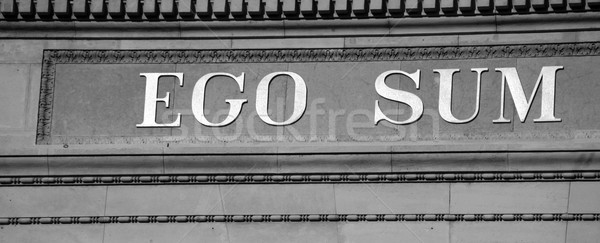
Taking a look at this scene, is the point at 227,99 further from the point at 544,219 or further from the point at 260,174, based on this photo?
the point at 544,219

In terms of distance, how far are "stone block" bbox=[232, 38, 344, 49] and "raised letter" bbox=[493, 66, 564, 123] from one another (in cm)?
212

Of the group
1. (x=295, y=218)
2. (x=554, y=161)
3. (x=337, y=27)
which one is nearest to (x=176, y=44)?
(x=337, y=27)

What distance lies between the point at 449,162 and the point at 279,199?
2087 millimetres

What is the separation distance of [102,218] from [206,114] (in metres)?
1.81

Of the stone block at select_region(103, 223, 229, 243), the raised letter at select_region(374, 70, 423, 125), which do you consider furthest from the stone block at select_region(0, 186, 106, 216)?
the raised letter at select_region(374, 70, 423, 125)

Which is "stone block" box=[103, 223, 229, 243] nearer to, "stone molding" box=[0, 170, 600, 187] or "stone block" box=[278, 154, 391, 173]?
"stone molding" box=[0, 170, 600, 187]

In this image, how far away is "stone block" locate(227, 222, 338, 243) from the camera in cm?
2708

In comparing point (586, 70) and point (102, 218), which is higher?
point (586, 70)

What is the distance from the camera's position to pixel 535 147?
2698 centimetres

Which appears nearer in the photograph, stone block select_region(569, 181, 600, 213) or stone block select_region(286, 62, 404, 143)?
stone block select_region(569, 181, 600, 213)

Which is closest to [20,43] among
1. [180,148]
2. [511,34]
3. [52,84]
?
[52,84]

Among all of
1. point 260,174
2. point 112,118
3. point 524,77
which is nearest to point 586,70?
point 524,77

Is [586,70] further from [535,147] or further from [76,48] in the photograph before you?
[76,48]

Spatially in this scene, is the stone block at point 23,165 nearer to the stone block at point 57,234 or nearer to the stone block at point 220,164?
the stone block at point 57,234
